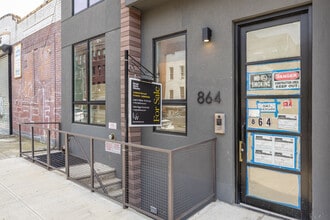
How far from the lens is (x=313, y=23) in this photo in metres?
2.68

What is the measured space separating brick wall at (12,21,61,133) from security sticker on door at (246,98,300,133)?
5.75 metres

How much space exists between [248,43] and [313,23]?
81 centimetres

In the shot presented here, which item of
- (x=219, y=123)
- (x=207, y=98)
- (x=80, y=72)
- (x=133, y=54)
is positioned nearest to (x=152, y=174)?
(x=219, y=123)

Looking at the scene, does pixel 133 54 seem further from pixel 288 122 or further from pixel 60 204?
pixel 288 122

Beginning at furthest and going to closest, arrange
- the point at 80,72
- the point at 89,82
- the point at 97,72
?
the point at 80,72, the point at 89,82, the point at 97,72

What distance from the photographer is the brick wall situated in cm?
711

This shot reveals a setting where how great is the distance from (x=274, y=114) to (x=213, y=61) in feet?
3.77

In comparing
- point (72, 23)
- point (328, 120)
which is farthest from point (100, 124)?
→ point (328, 120)

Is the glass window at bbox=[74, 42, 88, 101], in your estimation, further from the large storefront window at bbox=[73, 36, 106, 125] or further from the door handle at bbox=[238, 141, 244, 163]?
the door handle at bbox=[238, 141, 244, 163]

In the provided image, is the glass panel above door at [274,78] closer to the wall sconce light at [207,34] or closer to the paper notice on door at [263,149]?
the paper notice on door at [263,149]

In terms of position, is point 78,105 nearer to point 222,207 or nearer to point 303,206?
point 222,207

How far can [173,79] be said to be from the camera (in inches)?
166

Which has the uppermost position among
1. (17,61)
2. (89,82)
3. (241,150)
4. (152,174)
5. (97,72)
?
(17,61)

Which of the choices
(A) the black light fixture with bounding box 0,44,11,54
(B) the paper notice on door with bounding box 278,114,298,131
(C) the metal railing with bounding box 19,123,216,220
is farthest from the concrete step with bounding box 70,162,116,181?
(A) the black light fixture with bounding box 0,44,11,54
